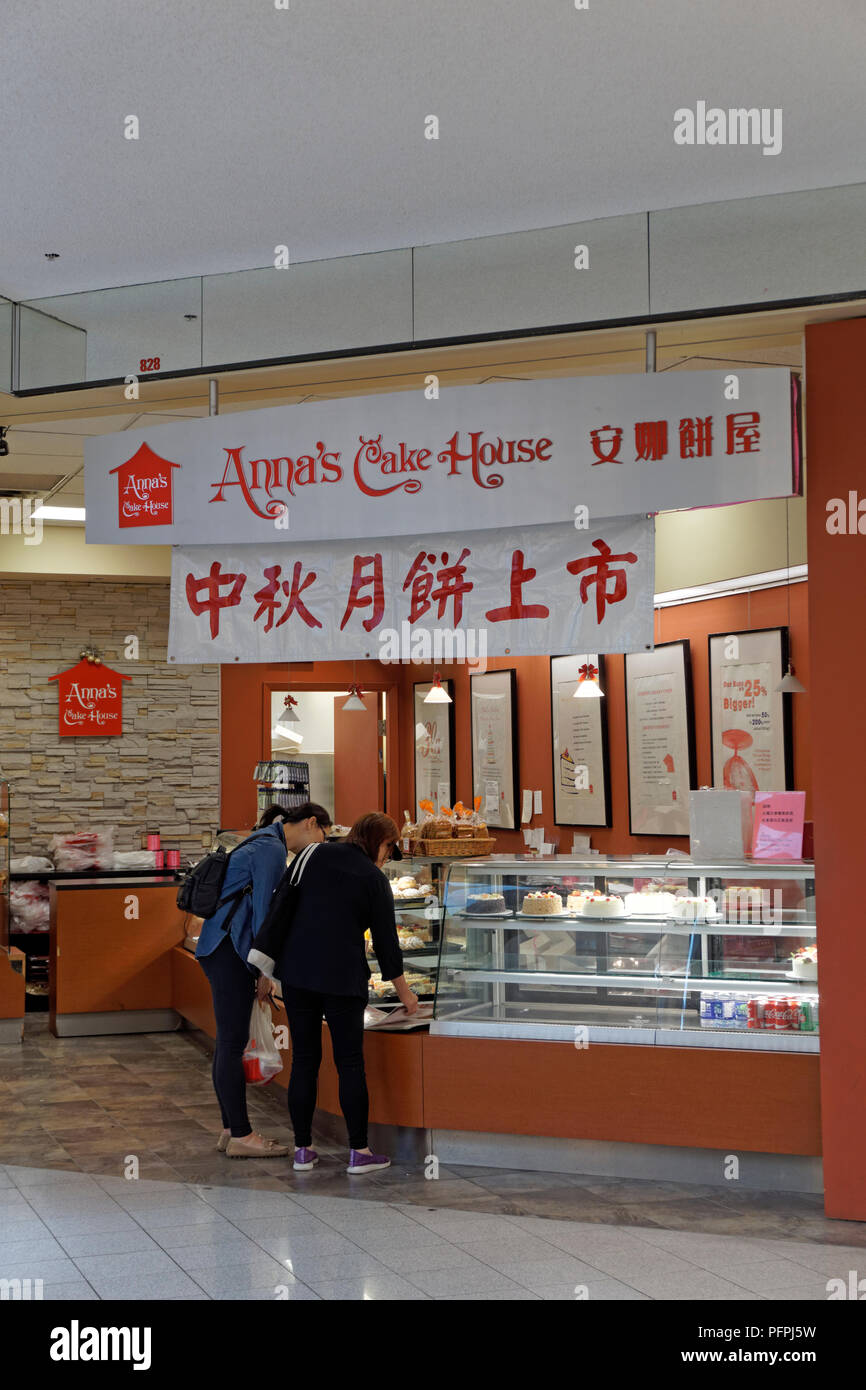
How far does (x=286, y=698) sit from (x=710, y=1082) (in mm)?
6768

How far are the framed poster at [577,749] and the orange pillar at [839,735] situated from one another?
3686 mm

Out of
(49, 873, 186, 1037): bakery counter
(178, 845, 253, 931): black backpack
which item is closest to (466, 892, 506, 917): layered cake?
(178, 845, 253, 931): black backpack

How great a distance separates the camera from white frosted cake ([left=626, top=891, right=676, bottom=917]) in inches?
213

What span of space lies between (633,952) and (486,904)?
26.9 inches

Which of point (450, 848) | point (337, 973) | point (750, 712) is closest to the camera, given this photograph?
point (337, 973)

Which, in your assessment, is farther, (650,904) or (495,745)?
(495,745)

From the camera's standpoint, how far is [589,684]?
8.01 metres

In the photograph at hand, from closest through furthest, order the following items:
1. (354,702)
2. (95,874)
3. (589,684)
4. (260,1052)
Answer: (260,1052), (589,684), (95,874), (354,702)

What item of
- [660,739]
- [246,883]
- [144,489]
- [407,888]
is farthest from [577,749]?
[144,489]

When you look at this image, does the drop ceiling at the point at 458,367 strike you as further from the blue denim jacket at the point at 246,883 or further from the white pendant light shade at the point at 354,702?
the white pendant light shade at the point at 354,702

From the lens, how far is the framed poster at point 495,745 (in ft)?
31.7

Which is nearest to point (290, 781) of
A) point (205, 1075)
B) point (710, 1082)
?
point (205, 1075)

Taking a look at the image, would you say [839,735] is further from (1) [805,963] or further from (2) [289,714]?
(2) [289,714]
